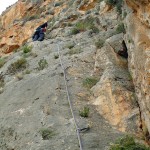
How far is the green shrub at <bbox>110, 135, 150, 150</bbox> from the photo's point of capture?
9480 mm

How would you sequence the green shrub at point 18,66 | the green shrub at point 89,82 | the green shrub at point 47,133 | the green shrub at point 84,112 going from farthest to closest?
the green shrub at point 18,66 < the green shrub at point 89,82 < the green shrub at point 84,112 < the green shrub at point 47,133

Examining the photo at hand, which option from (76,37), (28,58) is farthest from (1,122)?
(76,37)

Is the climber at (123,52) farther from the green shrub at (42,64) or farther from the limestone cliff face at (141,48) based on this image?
the green shrub at (42,64)

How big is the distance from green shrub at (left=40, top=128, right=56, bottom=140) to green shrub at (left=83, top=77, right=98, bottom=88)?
3244 mm

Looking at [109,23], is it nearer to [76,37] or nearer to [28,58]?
[76,37]

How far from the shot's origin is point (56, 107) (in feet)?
39.8

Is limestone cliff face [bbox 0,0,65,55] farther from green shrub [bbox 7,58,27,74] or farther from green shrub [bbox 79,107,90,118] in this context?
green shrub [bbox 79,107,90,118]

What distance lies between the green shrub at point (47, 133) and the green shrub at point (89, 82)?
3.24 metres

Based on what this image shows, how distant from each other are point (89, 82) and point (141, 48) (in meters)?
3.36

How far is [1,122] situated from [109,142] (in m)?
4.02

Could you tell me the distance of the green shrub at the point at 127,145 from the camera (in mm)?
9480

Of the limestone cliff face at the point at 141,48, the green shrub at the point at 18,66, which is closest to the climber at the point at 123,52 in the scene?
the limestone cliff face at the point at 141,48

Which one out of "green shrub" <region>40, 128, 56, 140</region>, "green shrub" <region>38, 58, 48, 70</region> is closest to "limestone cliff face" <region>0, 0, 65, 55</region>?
"green shrub" <region>38, 58, 48, 70</region>

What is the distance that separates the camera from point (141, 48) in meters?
10.9
